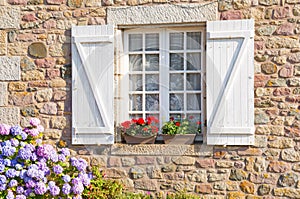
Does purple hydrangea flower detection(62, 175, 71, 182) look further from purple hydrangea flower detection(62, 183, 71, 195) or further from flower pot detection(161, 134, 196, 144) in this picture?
flower pot detection(161, 134, 196, 144)

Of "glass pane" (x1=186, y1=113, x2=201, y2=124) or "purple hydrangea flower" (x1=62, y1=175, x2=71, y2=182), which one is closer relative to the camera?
"purple hydrangea flower" (x1=62, y1=175, x2=71, y2=182)

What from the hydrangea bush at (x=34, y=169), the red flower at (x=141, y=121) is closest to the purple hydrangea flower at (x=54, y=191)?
the hydrangea bush at (x=34, y=169)

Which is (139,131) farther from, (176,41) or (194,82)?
(176,41)

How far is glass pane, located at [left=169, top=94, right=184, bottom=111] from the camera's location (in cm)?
582

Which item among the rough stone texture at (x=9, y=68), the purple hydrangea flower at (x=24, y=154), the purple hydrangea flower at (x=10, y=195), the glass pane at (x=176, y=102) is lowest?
the purple hydrangea flower at (x=10, y=195)

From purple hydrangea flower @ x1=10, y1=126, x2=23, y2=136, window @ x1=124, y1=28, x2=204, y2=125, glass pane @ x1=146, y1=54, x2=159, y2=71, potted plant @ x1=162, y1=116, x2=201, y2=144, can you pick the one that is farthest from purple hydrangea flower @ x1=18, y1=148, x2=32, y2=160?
glass pane @ x1=146, y1=54, x2=159, y2=71

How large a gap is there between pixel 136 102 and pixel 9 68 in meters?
1.58

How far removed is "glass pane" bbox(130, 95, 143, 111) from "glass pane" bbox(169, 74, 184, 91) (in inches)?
15.6

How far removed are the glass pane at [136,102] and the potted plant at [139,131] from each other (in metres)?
0.22

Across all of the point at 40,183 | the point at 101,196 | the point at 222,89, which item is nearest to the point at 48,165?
the point at 40,183

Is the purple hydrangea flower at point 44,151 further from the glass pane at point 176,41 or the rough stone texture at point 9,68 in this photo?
the glass pane at point 176,41

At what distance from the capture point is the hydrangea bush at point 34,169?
530 centimetres

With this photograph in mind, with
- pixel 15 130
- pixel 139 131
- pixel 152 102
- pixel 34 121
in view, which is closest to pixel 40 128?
pixel 34 121

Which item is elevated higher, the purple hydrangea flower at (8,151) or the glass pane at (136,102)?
the glass pane at (136,102)
